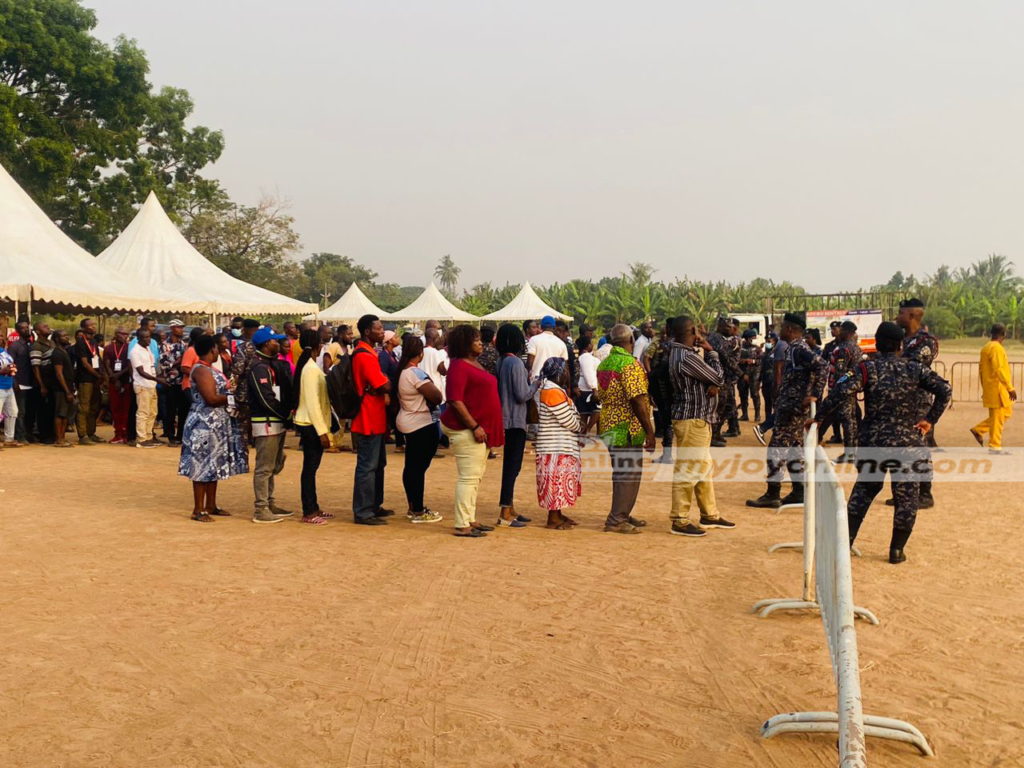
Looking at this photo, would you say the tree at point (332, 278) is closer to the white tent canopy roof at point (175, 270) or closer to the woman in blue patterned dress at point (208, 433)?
the white tent canopy roof at point (175, 270)

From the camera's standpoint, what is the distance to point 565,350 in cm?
1337

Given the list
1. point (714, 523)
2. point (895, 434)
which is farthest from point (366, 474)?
point (895, 434)

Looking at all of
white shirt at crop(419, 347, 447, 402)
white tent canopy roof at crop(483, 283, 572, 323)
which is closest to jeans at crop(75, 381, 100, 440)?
white shirt at crop(419, 347, 447, 402)

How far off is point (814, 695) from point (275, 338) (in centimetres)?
589

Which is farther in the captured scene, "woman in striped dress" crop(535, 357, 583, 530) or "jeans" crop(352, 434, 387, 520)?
"jeans" crop(352, 434, 387, 520)

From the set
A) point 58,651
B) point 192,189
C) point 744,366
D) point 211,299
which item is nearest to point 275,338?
point 58,651

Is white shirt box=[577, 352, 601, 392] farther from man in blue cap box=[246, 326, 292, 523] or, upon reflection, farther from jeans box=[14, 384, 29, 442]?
jeans box=[14, 384, 29, 442]

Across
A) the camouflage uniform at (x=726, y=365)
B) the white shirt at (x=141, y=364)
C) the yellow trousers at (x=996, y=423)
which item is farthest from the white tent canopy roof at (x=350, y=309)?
the yellow trousers at (x=996, y=423)

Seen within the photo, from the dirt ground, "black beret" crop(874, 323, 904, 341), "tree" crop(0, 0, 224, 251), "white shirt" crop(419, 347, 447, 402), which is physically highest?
"tree" crop(0, 0, 224, 251)

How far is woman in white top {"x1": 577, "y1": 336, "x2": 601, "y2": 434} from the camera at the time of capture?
1301 cm

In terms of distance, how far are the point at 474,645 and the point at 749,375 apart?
12088 millimetres

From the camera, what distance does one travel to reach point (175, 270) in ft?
80.0

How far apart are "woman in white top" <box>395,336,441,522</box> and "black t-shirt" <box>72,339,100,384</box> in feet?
24.9

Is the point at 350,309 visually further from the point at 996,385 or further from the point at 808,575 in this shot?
the point at 808,575
